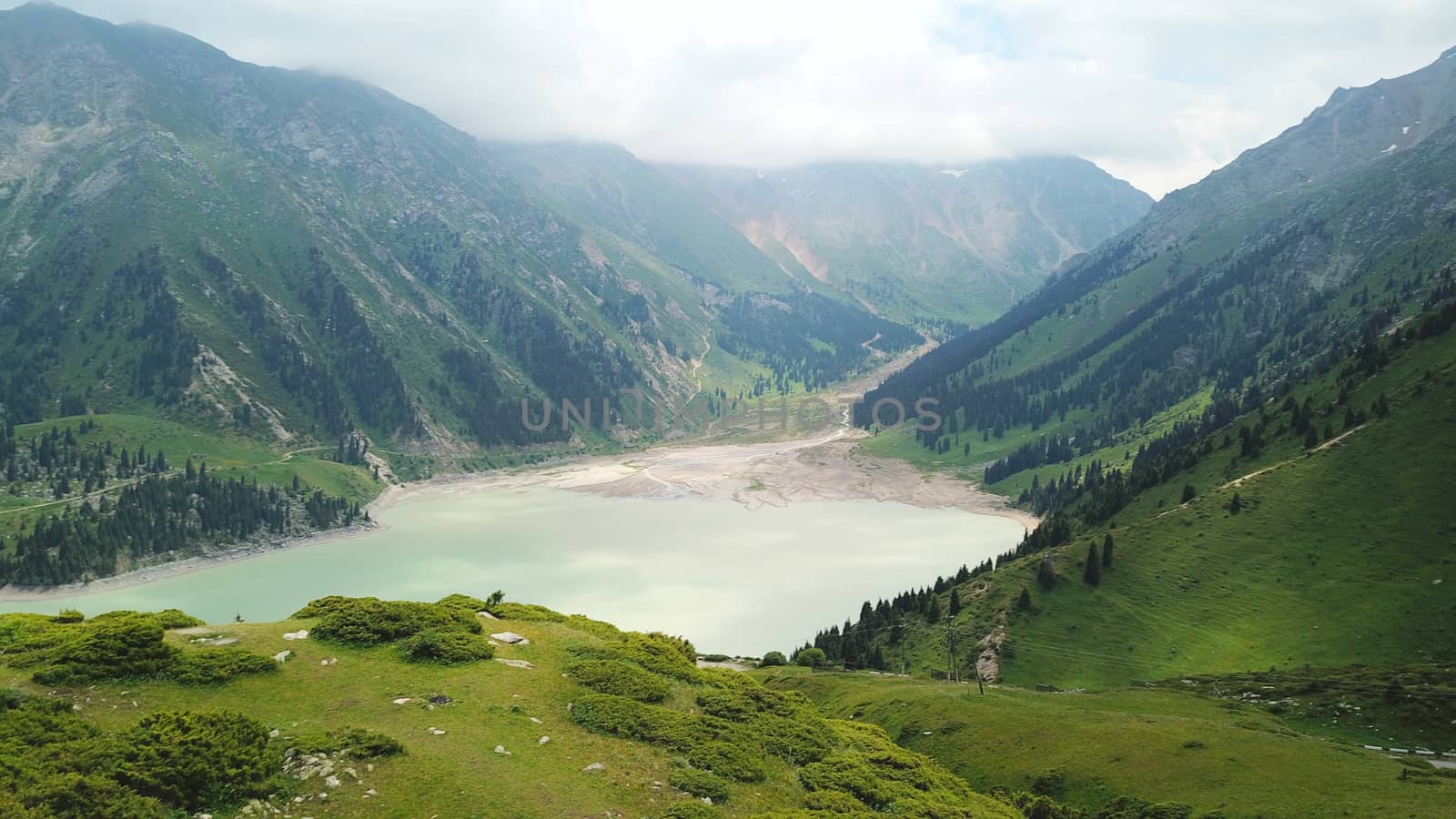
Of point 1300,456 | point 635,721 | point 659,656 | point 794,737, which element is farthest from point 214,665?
point 1300,456

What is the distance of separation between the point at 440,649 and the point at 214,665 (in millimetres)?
7687

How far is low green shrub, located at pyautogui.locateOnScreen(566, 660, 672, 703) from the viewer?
32.1 metres

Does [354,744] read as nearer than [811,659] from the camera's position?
Yes

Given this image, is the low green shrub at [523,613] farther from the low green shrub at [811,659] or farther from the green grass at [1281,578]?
the green grass at [1281,578]

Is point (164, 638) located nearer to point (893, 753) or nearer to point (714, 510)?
point (893, 753)

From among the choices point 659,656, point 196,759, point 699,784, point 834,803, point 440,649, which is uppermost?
point 196,759

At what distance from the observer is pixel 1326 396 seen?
377 ft

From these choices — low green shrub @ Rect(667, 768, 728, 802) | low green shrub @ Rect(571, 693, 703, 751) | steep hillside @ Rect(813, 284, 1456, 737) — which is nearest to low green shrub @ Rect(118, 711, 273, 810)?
low green shrub @ Rect(571, 693, 703, 751)

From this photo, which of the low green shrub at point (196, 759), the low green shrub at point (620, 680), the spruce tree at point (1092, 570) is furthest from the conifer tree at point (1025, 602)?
the low green shrub at point (196, 759)

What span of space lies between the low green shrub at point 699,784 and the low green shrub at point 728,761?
887 mm

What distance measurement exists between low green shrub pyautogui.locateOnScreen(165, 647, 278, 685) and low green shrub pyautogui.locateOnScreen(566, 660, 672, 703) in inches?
445

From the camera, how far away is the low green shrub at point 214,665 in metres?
26.9

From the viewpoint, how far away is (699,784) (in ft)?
85.0

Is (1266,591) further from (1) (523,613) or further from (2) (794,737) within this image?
(1) (523,613)
